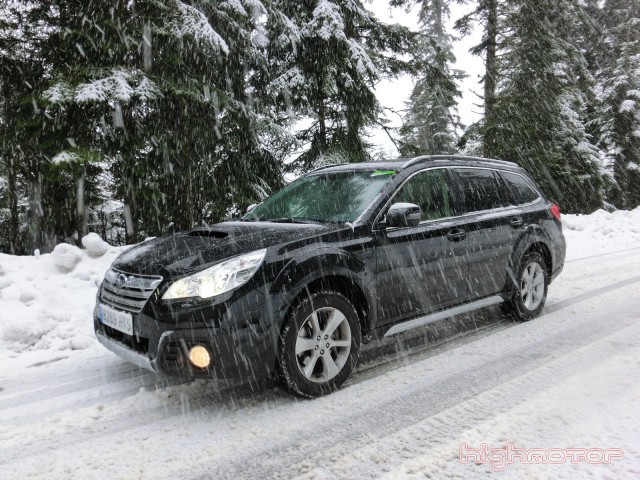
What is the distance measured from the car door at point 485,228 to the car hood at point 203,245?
1.70m

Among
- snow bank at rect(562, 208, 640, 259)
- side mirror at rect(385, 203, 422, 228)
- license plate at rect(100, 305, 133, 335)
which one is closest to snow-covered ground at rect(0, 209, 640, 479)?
license plate at rect(100, 305, 133, 335)

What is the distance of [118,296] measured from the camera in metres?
3.56

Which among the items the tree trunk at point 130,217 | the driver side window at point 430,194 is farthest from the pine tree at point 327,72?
the driver side window at point 430,194

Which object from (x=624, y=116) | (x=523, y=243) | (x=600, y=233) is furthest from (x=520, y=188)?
(x=624, y=116)

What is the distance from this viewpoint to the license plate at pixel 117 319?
335 cm

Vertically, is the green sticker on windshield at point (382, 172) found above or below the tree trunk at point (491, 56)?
below

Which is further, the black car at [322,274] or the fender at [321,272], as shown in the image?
the fender at [321,272]

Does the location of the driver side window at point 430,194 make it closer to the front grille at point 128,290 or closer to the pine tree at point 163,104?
the front grille at point 128,290

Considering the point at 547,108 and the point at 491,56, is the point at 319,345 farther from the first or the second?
the point at 491,56

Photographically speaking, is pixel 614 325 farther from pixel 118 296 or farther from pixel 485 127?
pixel 485 127

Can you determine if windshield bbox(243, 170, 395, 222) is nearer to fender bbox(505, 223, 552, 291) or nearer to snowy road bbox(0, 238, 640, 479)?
snowy road bbox(0, 238, 640, 479)

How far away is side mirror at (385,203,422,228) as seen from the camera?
387cm

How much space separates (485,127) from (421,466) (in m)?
16.3

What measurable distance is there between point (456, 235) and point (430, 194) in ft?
1.48
